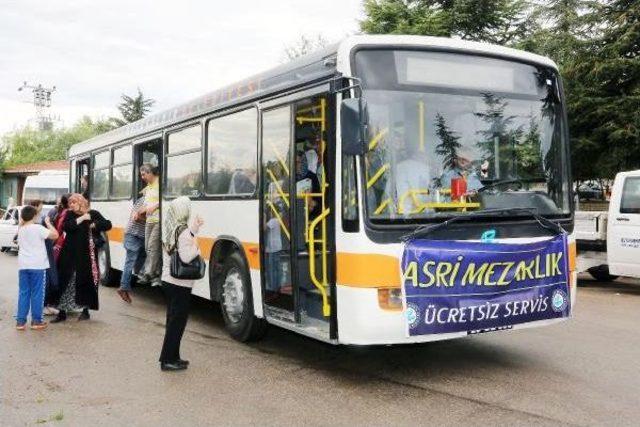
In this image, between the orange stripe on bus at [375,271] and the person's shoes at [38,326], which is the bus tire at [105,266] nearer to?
the person's shoes at [38,326]

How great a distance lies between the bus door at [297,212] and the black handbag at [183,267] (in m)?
0.87

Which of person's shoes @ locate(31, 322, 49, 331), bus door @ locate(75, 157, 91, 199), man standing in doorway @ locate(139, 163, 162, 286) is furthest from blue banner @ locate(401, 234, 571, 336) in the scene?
bus door @ locate(75, 157, 91, 199)

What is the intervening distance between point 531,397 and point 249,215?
11.2 feet

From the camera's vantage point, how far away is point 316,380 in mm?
6195

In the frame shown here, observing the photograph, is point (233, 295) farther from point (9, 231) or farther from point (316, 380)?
point (9, 231)

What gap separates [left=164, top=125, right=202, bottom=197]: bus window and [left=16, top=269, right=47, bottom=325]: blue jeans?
2.03 metres

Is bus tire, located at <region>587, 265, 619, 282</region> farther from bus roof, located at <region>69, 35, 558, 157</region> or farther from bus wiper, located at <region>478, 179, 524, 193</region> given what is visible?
bus wiper, located at <region>478, 179, 524, 193</region>

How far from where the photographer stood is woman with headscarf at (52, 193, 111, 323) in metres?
9.05

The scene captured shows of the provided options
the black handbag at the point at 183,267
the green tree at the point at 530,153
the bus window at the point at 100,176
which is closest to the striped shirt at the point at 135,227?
the bus window at the point at 100,176

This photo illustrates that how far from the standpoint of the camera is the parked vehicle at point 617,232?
1137 cm

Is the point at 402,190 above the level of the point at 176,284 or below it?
above

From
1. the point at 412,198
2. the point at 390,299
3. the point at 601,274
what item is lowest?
the point at 601,274

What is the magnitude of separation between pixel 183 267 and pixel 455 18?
81.1ft

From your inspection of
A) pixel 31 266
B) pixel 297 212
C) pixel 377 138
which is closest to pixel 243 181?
pixel 297 212
